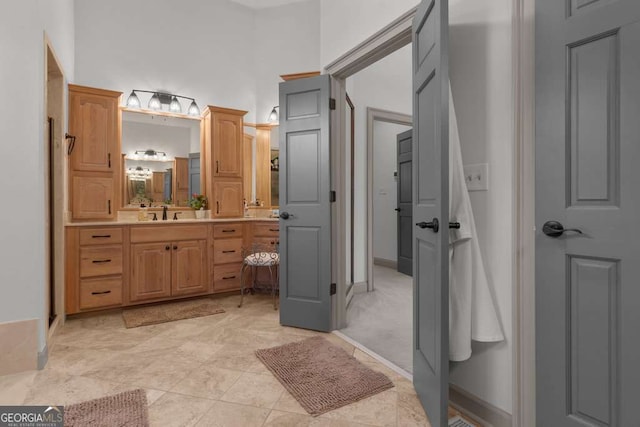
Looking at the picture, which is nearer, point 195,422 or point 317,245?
point 195,422

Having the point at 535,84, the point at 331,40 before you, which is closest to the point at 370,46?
the point at 331,40

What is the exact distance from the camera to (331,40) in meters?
2.78

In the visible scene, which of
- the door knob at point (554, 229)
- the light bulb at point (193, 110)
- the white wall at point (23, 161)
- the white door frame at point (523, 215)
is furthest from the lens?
the light bulb at point (193, 110)

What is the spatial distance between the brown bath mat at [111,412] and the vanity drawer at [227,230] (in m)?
2.02

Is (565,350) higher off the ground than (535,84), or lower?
lower

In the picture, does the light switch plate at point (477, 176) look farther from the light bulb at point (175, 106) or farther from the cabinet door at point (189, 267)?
the light bulb at point (175, 106)

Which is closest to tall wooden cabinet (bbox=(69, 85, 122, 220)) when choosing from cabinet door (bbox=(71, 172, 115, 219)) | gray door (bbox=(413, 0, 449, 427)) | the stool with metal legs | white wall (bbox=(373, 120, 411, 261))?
cabinet door (bbox=(71, 172, 115, 219))

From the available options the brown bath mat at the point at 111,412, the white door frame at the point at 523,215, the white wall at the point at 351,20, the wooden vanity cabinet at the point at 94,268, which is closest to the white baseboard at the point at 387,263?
the white wall at the point at 351,20

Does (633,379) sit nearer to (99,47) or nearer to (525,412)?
(525,412)

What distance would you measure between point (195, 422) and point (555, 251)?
1.77 m

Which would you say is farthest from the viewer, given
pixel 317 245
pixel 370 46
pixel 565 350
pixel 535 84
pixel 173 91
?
pixel 173 91

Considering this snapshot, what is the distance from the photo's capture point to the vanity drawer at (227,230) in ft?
12.1

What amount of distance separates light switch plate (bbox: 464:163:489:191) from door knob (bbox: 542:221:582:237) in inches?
12.7

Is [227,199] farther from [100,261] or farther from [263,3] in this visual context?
[263,3]
